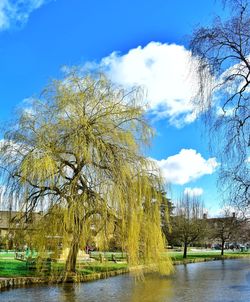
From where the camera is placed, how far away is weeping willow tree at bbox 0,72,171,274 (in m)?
15.9

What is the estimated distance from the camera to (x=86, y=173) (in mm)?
16438

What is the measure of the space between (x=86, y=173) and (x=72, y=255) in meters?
3.43

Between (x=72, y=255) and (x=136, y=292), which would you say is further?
(x=72, y=255)

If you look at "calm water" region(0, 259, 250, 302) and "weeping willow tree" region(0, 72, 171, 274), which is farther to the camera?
"weeping willow tree" region(0, 72, 171, 274)

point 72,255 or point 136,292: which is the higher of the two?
point 72,255

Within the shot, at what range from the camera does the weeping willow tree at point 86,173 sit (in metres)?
15.9

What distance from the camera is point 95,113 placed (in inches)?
679

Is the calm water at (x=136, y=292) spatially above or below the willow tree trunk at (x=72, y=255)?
below

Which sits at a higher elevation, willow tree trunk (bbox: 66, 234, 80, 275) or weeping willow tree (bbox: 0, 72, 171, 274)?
weeping willow tree (bbox: 0, 72, 171, 274)

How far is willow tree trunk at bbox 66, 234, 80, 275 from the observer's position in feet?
52.6

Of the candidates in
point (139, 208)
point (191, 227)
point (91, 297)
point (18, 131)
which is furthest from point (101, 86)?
point (191, 227)

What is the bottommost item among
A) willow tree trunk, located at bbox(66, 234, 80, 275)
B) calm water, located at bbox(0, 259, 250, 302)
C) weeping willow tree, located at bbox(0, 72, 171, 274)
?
calm water, located at bbox(0, 259, 250, 302)

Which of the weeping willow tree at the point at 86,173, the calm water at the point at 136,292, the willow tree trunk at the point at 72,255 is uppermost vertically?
the weeping willow tree at the point at 86,173

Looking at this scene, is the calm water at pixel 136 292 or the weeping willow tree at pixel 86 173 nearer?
the calm water at pixel 136 292
